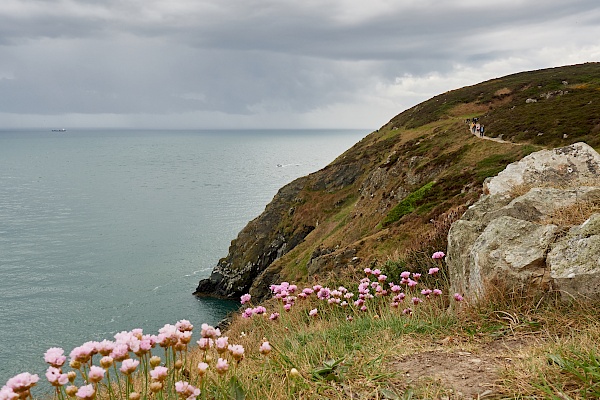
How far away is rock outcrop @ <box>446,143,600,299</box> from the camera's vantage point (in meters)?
5.60

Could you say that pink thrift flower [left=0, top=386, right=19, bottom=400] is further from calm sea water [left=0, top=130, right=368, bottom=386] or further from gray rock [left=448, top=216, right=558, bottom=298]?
calm sea water [left=0, top=130, right=368, bottom=386]

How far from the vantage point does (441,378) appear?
406 centimetres

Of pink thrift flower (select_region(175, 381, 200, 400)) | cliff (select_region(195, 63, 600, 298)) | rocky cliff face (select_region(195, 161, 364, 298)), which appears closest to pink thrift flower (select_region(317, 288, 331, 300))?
pink thrift flower (select_region(175, 381, 200, 400))

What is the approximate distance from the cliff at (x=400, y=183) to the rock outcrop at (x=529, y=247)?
58.7 feet

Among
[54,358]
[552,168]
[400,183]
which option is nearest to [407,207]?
[400,183]

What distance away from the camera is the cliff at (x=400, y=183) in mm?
35562

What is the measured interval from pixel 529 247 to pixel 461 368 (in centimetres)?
307

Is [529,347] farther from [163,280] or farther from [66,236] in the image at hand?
[66,236]

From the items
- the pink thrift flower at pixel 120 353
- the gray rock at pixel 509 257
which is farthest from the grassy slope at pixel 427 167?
the pink thrift flower at pixel 120 353

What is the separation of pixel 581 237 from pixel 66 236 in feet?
260

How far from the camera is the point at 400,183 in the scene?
47.9m

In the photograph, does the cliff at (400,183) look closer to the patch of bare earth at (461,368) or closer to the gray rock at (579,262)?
the gray rock at (579,262)

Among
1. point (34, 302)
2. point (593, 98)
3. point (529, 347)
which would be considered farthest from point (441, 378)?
point (593, 98)

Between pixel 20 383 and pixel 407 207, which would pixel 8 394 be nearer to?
pixel 20 383
